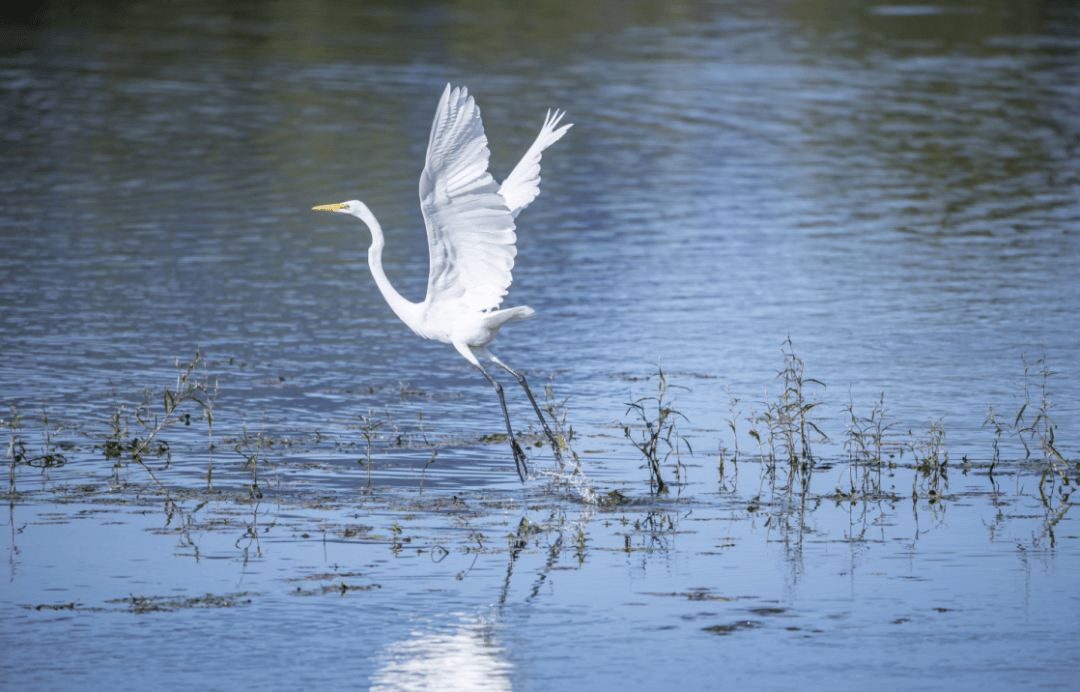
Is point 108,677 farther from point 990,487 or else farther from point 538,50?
point 538,50

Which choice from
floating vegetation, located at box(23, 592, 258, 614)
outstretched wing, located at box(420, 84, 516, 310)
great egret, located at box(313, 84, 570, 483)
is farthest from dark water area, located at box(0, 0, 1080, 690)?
outstretched wing, located at box(420, 84, 516, 310)

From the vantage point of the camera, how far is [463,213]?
29.0ft

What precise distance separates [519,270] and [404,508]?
7.84m

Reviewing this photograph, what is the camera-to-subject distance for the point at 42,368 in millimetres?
11734

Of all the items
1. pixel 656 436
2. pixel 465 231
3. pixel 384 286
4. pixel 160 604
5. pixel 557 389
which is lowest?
pixel 160 604

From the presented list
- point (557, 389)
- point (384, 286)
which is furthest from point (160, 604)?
point (557, 389)

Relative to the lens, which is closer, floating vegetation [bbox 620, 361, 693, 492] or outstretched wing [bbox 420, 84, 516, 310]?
outstretched wing [bbox 420, 84, 516, 310]

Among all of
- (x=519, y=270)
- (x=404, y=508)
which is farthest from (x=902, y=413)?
(x=519, y=270)

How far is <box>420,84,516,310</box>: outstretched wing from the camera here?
8.32 m

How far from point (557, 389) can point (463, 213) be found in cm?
316

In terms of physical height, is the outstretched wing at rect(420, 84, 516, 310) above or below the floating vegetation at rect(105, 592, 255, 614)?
above

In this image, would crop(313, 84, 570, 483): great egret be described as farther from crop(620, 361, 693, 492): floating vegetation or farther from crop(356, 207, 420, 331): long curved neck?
crop(620, 361, 693, 492): floating vegetation

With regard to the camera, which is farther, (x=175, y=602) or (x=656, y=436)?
(x=656, y=436)

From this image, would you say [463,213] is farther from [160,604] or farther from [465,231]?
[160,604]
